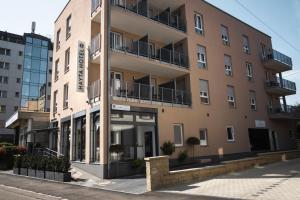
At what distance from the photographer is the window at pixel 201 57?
20.9 metres

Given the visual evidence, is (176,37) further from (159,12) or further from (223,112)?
(223,112)

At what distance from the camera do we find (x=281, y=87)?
28.2 meters

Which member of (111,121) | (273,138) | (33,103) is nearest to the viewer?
(111,121)

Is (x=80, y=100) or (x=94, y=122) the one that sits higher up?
(x=80, y=100)

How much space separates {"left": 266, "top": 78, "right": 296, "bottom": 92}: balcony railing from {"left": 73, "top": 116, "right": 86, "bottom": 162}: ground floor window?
2011 cm

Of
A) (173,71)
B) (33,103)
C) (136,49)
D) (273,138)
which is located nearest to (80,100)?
(136,49)

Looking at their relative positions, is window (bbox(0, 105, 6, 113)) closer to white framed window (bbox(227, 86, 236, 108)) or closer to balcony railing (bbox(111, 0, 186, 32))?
balcony railing (bbox(111, 0, 186, 32))

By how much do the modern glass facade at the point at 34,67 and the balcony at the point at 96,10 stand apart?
1336 inches

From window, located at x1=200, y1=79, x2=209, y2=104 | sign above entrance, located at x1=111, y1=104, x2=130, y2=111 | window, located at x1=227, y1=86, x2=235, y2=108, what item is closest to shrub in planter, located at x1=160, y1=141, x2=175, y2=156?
sign above entrance, located at x1=111, y1=104, x2=130, y2=111

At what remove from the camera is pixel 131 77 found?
1830cm

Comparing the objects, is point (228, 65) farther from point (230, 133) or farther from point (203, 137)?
point (203, 137)

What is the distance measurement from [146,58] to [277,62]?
18402mm

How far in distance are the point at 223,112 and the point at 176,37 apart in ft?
23.9

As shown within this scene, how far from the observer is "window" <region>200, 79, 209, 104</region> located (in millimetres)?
20234
